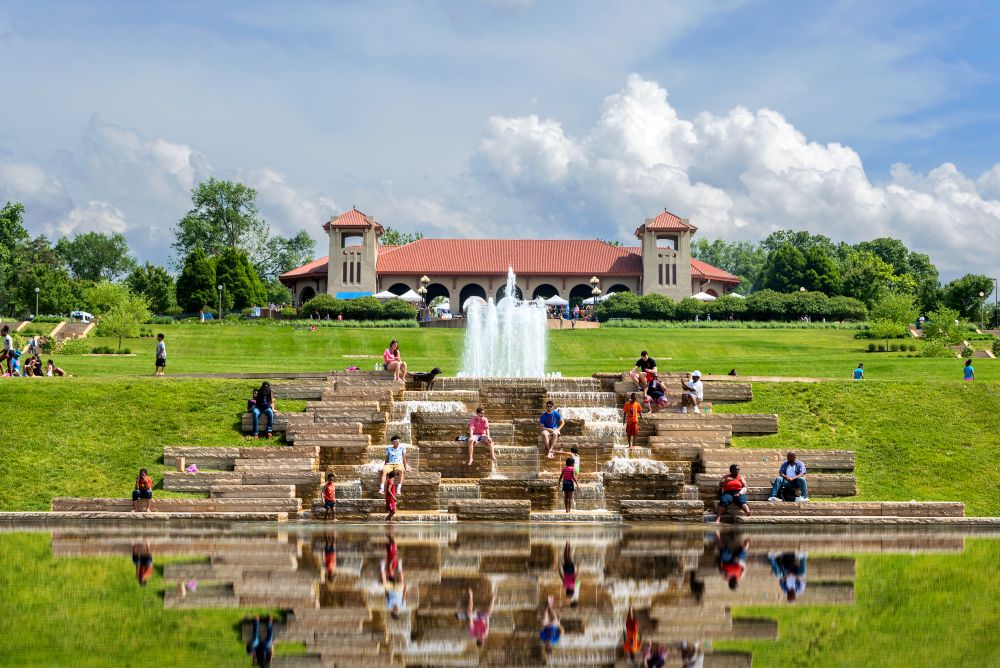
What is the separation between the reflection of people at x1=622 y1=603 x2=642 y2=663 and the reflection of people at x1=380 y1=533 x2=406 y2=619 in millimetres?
1922

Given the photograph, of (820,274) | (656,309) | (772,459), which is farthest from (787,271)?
(772,459)

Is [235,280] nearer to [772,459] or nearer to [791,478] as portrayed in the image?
[772,459]

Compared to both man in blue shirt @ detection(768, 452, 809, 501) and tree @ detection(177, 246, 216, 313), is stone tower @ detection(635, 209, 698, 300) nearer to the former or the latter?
tree @ detection(177, 246, 216, 313)

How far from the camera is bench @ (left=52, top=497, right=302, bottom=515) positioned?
18.0m

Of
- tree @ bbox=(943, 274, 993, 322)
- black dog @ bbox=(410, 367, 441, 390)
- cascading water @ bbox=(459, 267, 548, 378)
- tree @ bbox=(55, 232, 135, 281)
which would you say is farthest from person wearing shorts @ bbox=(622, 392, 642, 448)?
tree @ bbox=(55, 232, 135, 281)

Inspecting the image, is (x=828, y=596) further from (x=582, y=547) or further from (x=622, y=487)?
(x=622, y=487)

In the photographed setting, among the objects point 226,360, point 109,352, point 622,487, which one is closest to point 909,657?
point 622,487

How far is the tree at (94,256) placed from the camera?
414ft

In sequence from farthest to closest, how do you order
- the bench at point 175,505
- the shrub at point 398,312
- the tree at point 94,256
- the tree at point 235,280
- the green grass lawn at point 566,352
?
the tree at point 94,256 → the tree at point 235,280 → the shrub at point 398,312 → the green grass lawn at point 566,352 → the bench at point 175,505

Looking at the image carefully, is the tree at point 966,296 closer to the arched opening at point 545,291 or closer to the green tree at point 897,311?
the green tree at point 897,311

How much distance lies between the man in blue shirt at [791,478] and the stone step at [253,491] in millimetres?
7876

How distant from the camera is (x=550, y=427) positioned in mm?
20500

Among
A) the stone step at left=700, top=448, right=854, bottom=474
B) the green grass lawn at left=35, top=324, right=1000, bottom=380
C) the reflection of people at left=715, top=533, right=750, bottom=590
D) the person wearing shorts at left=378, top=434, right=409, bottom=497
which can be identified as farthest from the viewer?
the green grass lawn at left=35, top=324, right=1000, bottom=380

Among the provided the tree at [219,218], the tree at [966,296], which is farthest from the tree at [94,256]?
the tree at [966,296]
